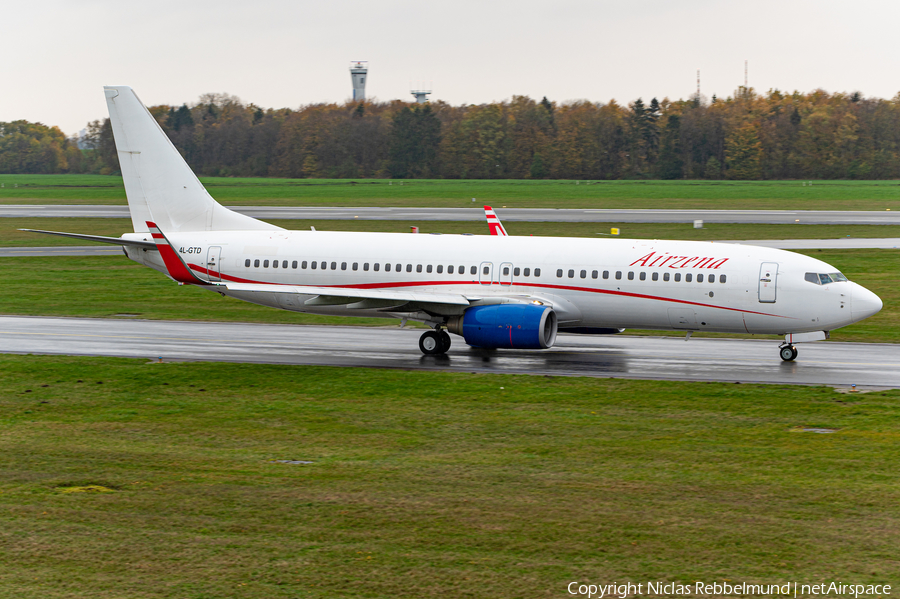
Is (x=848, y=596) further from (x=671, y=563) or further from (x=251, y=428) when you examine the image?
(x=251, y=428)

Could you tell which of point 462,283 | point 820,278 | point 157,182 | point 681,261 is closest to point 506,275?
point 462,283

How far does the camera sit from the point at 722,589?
12.3 m

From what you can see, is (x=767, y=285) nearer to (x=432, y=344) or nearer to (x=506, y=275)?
(x=506, y=275)

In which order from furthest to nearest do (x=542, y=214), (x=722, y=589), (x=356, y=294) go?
(x=542, y=214) < (x=356, y=294) < (x=722, y=589)

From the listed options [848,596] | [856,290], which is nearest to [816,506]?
[848,596]

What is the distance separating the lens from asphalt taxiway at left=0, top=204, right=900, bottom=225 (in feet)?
280

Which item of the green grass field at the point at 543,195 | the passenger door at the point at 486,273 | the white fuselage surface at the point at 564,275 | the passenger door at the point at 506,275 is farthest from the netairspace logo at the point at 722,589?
the green grass field at the point at 543,195

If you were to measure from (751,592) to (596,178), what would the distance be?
177158mm

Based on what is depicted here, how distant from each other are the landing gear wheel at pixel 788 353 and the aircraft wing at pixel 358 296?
10.8 metres

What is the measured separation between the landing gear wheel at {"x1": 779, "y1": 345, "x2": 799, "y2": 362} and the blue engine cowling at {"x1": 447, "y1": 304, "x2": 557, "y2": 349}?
25.5 ft

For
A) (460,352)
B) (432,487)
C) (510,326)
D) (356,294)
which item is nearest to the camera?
(432,487)

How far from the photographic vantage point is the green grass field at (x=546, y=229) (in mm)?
71812

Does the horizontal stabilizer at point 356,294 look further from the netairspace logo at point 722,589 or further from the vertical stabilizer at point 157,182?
the netairspace logo at point 722,589

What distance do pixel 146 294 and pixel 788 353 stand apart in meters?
31.3
